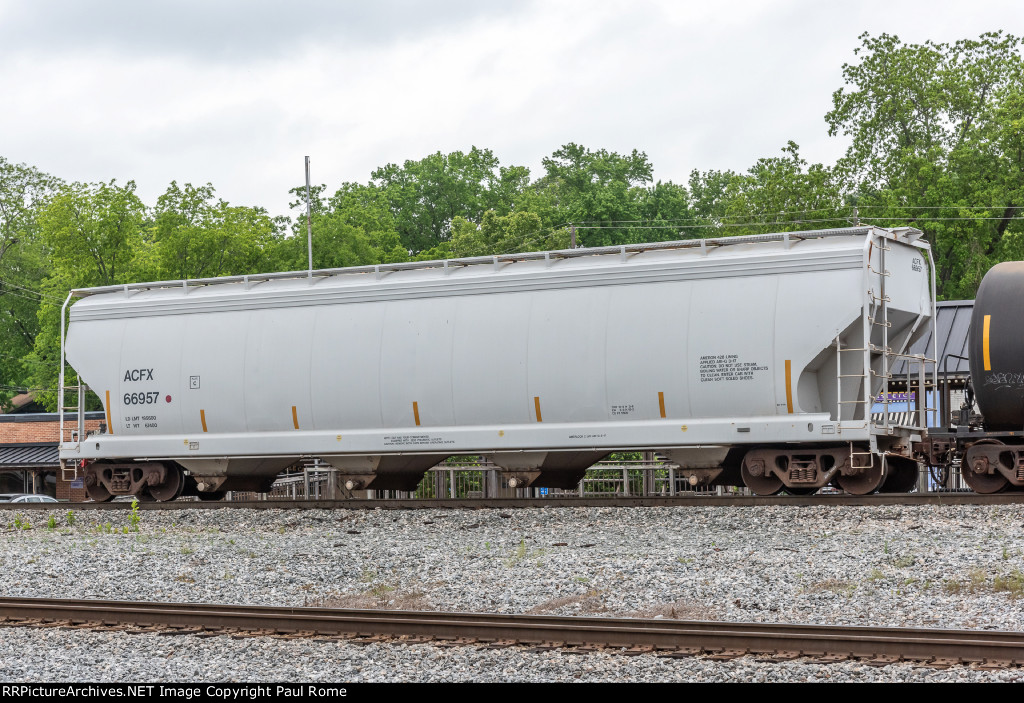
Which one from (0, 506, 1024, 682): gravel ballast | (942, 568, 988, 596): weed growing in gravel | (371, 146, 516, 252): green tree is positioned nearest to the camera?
(0, 506, 1024, 682): gravel ballast

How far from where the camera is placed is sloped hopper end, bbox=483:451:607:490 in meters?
15.8

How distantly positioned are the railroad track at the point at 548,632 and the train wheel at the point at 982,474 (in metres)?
7.70

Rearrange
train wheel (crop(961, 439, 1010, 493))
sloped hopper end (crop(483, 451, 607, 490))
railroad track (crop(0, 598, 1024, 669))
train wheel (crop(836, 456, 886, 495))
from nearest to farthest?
railroad track (crop(0, 598, 1024, 669))
train wheel (crop(836, 456, 886, 495))
train wheel (crop(961, 439, 1010, 493))
sloped hopper end (crop(483, 451, 607, 490))

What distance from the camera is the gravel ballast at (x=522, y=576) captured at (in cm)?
774

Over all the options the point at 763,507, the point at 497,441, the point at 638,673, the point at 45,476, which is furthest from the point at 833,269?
the point at 45,476

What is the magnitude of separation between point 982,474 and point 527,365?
6679mm

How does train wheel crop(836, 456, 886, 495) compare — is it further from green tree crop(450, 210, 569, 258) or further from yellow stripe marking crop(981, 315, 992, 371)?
green tree crop(450, 210, 569, 258)

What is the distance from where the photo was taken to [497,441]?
15547 mm

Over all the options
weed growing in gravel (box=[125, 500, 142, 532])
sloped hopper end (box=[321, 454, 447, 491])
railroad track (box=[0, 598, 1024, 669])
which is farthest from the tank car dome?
weed growing in gravel (box=[125, 500, 142, 532])

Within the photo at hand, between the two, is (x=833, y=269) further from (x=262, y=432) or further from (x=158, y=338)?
(x=158, y=338)

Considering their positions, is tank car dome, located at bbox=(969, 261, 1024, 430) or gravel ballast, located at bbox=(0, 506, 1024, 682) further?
tank car dome, located at bbox=(969, 261, 1024, 430)

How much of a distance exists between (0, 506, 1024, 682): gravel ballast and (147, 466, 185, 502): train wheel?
2.27 m

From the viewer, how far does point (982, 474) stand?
14789 millimetres

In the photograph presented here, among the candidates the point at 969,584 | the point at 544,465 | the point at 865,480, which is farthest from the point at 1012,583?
the point at 544,465
